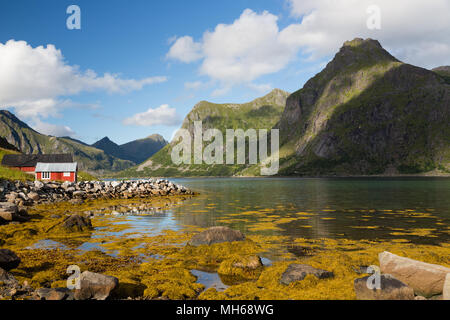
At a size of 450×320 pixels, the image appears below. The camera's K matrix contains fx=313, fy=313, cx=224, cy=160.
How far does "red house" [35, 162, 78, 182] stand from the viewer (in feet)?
284

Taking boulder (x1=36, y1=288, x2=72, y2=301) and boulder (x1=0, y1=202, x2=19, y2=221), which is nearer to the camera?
boulder (x1=36, y1=288, x2=72, y2=301)

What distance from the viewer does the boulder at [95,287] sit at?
37.2 ft

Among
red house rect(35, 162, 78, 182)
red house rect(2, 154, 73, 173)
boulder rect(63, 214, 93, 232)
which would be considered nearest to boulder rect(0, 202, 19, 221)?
boulder rect(63, 214, 93, 232)

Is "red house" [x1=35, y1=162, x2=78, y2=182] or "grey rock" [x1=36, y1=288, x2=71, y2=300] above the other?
"red house" [x1=35, y1=162, x2=78, y2=182]

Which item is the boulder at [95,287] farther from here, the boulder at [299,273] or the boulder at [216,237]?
the boulder at [216,237]

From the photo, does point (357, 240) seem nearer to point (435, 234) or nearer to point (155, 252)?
point (435, 234)

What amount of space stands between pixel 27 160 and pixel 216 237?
332ft

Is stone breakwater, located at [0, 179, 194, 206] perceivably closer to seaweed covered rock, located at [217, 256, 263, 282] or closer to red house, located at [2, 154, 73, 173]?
seaweed covered rock, located at [217, 256, 263, 282]

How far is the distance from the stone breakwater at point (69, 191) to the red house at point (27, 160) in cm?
4212

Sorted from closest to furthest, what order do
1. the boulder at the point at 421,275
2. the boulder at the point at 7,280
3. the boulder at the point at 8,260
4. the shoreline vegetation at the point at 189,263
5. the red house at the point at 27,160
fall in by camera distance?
the boulder at the point at 421,275
the shoreline vegetation at the point at 189,263
the boulder at the point at 7,280
the boulder at the point at 8,260
the red house at the point at 27,160

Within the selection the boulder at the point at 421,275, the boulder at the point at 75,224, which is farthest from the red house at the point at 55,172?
the boulder at the point at 421,275

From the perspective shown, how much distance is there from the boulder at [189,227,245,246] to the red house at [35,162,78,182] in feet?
253

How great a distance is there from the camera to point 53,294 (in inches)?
442

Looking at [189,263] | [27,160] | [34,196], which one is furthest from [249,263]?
[27,160]
